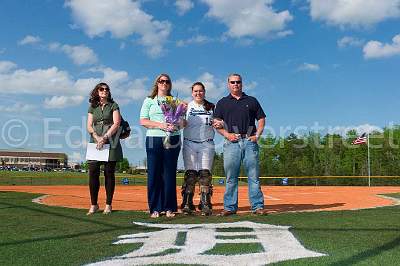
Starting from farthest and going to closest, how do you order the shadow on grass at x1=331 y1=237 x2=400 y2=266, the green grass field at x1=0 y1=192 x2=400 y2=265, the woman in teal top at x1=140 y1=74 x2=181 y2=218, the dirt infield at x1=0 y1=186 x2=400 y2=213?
the dirt infield at x1=0 y1=186 x2=400 y2=213
the woman in teal top at x1=140 y1=74 x2=181 y2=218
the green grass field at x1=0 y1=192 x2=400 y2=265
the shadow on grass at x1=331 y1=237 x2=400 y2=266

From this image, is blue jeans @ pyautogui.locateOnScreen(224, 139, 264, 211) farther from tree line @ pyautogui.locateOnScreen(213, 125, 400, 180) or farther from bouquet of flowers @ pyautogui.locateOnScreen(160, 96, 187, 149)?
tree line @ pyautogui.locateOnScreen(213, 125, 400, 180)

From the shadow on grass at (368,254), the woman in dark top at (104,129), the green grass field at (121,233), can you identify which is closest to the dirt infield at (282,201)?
the woman in dark top at (104,129)

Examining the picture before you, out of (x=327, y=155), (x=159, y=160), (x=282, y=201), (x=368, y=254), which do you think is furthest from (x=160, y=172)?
(x=327, y=155)

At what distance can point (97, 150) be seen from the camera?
659 cm

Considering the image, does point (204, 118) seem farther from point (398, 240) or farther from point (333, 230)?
point (398, 240)

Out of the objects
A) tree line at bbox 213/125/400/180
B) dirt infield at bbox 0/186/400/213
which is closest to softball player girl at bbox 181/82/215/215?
dirt infield at bbox 0/186/400/213

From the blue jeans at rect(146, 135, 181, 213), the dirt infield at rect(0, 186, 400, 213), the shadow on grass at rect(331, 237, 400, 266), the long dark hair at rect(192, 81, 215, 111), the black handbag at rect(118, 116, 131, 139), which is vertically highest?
the long dark hair at rect(192, 81, 215, 111)

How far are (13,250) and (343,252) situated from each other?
102 inches

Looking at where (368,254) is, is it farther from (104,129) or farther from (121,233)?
(104,129)

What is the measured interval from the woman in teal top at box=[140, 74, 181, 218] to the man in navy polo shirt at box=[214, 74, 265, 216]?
0.72m

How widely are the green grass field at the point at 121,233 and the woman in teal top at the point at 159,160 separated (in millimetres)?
351

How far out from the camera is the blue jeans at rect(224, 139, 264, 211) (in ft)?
21.5

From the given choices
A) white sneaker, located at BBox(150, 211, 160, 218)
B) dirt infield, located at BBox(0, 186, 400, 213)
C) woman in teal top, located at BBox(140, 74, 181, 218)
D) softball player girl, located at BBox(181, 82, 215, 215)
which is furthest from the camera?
dirt infield, located at BBox(0, 186, 400, 213)

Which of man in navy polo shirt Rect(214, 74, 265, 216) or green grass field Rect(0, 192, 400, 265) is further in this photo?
man in navy polo shirt Rect(214, 74, 265, 216)
